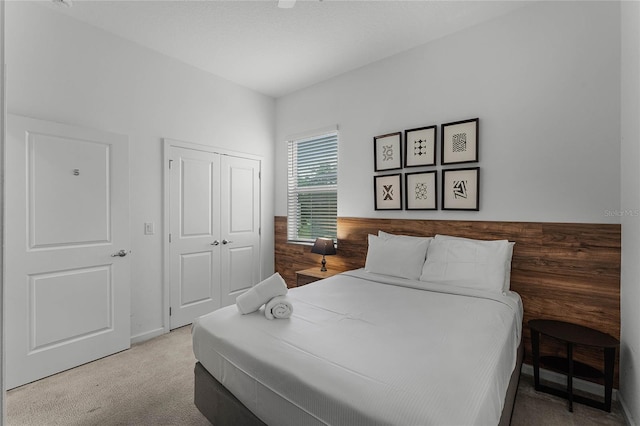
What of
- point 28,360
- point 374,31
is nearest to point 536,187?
point 374,31

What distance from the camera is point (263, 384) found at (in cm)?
136

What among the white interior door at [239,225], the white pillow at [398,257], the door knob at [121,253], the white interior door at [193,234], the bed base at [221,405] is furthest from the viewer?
the white interior door at [239,225]

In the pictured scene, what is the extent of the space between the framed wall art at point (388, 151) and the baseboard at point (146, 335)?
9.76 ft

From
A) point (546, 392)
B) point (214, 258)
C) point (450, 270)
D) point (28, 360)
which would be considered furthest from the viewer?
point (214, 258)

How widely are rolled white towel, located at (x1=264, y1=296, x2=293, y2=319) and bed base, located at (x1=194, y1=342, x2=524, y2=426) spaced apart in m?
0.45

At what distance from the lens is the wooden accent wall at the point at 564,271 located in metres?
2.18

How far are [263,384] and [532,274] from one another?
7.60ft

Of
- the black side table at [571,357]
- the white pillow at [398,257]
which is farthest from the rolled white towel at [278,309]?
the black side table at [571,357]

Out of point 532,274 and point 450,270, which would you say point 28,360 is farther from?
point 532,274

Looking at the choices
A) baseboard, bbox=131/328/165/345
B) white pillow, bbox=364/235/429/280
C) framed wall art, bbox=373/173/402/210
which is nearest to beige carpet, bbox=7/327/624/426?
baseboard, bbox=131/328/165/345

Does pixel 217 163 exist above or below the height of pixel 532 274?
above

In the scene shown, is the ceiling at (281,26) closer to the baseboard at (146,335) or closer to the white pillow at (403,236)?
the white pillow at (403,236)

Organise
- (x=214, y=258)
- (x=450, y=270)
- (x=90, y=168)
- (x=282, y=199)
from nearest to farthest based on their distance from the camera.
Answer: (x=450, y=270)
(x=90, y=168)
(x=214, y=258)
(x=282, y=199)

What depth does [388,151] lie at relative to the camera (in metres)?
3.34
